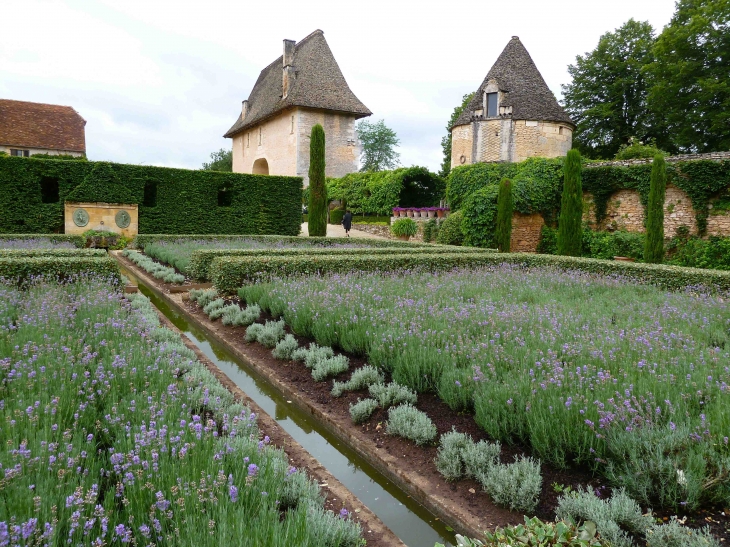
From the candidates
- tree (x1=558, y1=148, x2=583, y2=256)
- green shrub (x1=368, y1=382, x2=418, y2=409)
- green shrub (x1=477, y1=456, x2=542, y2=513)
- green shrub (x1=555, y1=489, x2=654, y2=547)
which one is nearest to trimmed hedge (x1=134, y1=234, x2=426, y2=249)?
tree (x1=558, y1=148, x2=583, y2=256)

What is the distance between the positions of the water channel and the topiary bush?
16055 mm

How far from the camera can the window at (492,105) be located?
25969mm

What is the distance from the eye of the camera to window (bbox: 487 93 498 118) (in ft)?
85.2

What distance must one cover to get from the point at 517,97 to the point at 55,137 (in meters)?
30.8

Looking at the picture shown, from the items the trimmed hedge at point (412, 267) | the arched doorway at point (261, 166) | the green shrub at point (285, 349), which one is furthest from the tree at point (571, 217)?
the arched doorway at point (261, 166)

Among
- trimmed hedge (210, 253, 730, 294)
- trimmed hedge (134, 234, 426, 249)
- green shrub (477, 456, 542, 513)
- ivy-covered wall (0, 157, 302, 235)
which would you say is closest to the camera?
green shrub (477, 456, 542, 513)

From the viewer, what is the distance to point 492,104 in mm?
26125

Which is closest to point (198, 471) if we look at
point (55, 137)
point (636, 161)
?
point (636, 161)

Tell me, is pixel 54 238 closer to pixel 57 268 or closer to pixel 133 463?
pixel 57 268

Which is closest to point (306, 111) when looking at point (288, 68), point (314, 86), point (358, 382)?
point (314, 86)

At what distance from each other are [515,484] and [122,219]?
65.2 feet

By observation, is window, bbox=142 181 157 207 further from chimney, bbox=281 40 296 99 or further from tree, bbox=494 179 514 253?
chimney, bbox=281 40 296 99

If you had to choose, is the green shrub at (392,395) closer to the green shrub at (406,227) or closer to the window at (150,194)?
the window at (150,194)

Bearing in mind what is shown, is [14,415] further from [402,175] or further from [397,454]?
[402,175]
